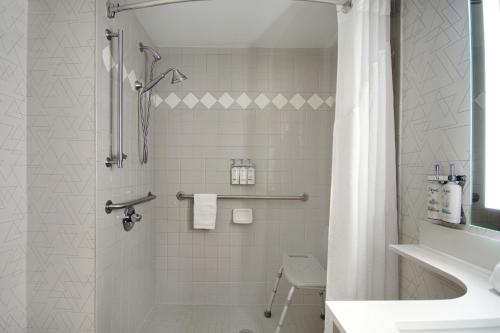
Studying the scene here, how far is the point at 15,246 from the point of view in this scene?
1234 millimetres

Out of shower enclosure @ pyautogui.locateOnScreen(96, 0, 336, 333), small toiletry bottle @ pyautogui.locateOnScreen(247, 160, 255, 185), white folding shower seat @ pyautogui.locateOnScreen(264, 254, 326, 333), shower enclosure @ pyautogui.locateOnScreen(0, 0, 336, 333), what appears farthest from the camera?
small toiletry bottle @ pyautogui.locateOnScreen(247, 160, 255, 185)

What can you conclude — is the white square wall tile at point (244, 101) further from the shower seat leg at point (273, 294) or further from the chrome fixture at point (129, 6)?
the shower seat leg at point (273, 294)

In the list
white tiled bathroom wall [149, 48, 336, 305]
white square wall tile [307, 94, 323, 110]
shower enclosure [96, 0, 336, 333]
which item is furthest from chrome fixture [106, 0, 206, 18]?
white square wall tile [307, 94, 323, 110]

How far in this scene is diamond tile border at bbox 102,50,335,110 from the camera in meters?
1.91

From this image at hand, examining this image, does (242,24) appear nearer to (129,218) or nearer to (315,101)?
(315,101)

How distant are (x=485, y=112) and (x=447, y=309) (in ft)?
2.05

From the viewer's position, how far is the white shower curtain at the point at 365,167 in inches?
46.3

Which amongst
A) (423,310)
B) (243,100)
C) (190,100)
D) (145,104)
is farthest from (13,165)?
(423,310)

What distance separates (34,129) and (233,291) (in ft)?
5.48

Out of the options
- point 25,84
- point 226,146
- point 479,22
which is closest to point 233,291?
point 226,146

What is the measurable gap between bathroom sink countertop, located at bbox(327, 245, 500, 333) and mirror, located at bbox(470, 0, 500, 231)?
194mm

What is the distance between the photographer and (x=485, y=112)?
2.79 feet

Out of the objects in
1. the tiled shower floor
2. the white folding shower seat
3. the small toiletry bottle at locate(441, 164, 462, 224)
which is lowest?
the tiled shower floor

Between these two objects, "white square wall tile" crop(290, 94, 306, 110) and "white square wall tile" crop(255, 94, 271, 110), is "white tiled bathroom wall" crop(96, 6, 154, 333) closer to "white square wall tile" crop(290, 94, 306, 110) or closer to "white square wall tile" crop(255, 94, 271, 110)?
"white square wall tile" crop(255, 94, 271, 110)
